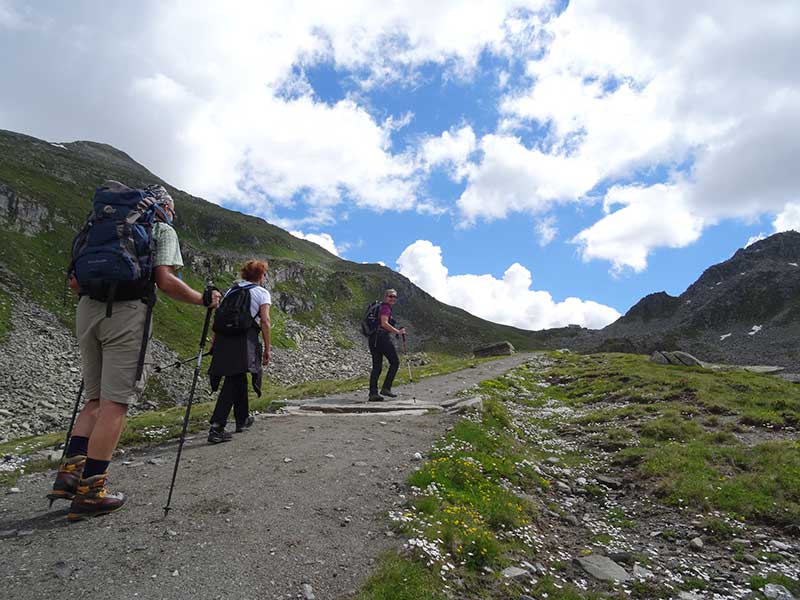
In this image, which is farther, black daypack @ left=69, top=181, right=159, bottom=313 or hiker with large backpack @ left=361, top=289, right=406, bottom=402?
hiker with large backpack @ left=361, top=289, right=406, bottom=402

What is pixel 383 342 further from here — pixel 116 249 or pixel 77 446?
pixel 116 249

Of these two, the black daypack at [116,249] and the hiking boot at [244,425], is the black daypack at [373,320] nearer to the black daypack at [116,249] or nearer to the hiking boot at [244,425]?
the hiking boot at [244,425]

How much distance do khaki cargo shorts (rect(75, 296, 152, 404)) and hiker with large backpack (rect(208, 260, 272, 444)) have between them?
443 centimetres

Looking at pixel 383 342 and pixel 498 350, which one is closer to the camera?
pixel 383 342

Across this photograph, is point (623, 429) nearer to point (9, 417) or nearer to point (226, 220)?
point (9, 417)

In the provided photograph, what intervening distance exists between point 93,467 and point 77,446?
0.77 metres

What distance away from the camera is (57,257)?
→ 62.5 m

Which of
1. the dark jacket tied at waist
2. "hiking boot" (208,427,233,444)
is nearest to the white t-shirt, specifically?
the dark jacket tied at waist

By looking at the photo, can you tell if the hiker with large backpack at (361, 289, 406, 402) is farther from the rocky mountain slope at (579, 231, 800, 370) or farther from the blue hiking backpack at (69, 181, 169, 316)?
the rocky mountain slope at (579, 231, 800, 370)

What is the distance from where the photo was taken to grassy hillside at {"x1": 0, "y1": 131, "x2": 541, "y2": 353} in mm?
60094

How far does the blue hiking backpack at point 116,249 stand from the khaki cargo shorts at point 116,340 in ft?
0.55

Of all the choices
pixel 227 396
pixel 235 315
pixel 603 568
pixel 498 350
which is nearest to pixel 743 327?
pixel 498 350

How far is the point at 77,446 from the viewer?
22.0ft

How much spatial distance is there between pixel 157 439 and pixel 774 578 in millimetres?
14188
